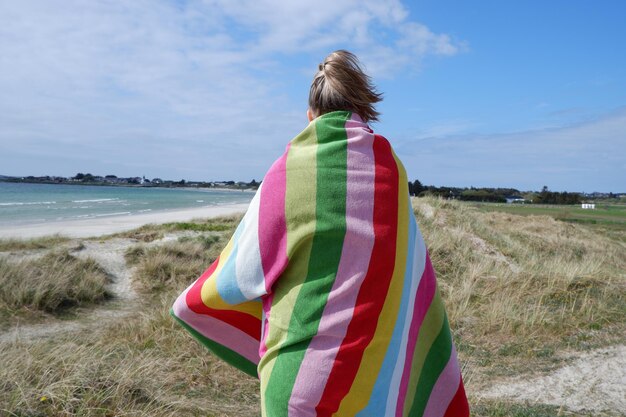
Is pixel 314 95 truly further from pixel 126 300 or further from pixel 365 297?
pixel 126 300

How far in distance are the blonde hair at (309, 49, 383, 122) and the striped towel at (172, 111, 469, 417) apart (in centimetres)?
7

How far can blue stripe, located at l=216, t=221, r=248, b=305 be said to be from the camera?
1.88m

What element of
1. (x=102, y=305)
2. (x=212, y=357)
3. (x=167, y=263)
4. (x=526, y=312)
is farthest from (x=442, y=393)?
(x=167, y=263)

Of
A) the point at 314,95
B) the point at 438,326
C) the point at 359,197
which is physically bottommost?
the point at 438,326

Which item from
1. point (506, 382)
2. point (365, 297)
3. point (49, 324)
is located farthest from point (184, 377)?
point (49, 324)

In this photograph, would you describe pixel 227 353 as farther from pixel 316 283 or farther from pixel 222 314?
pixel 316 283

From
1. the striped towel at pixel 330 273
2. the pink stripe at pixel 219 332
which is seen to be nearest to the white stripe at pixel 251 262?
the striped towel at pixel 330 273

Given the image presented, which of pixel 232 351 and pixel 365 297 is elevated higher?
pixel 365 297

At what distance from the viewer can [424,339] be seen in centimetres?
209

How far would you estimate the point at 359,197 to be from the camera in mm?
1777

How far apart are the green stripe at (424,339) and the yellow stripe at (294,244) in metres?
0.60

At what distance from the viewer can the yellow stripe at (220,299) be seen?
1.96 meters

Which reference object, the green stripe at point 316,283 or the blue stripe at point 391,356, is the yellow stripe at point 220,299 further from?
the blue stripe at point 391,356

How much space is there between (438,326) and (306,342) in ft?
2.18
